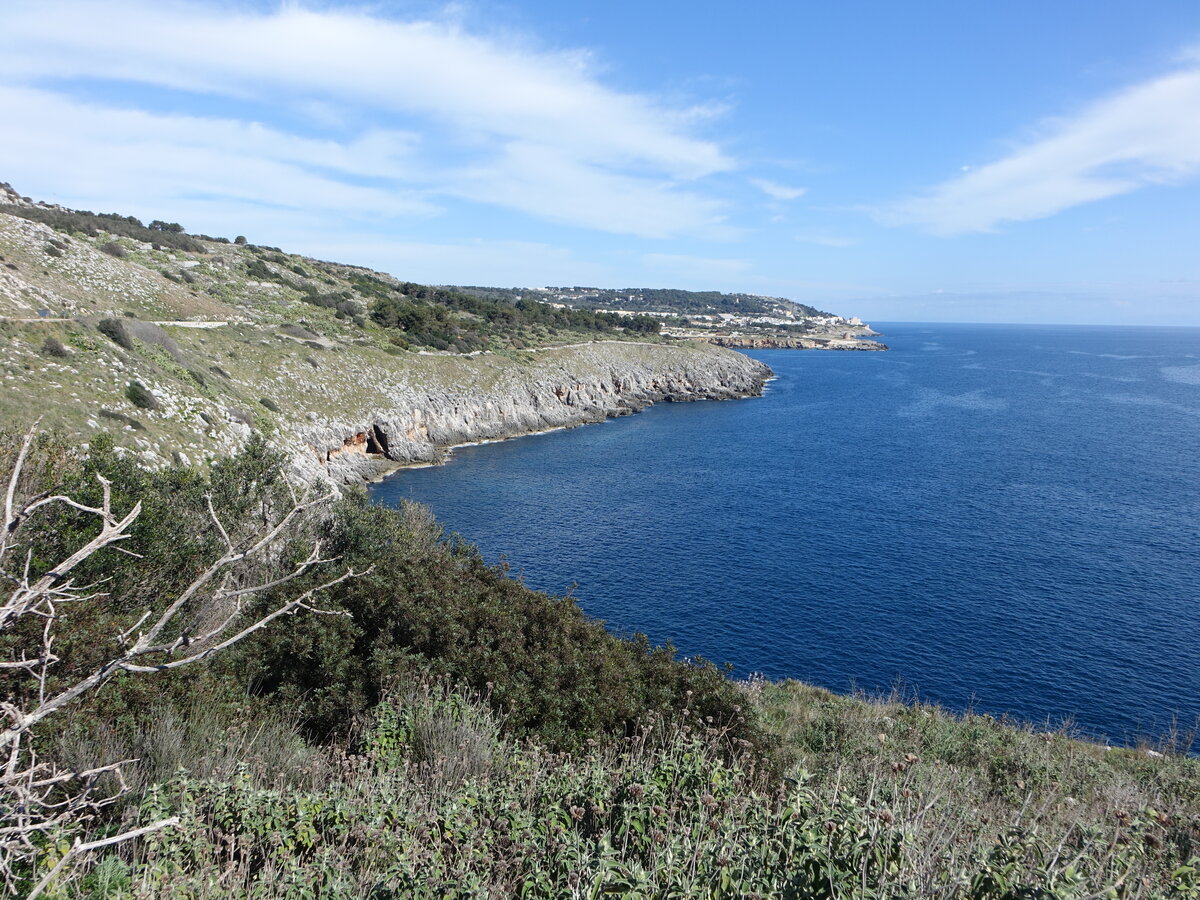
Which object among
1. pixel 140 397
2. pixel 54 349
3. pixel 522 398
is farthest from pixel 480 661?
pixel 522 398

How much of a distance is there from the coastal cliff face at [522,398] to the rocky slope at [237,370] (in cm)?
21

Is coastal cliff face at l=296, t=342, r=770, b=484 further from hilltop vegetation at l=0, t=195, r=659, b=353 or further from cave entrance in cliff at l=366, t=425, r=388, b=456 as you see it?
hilltop vegetation at l=0, t=195, r=659, b=353

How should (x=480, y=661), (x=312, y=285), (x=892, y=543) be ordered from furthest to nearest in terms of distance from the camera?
(x=312, y=285) → (x=892, y=543) → (x=480, y=661)

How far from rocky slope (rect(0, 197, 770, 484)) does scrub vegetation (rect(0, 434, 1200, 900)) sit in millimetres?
11748

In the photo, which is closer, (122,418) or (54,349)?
(122,418)

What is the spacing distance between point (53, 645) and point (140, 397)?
28.7 meters

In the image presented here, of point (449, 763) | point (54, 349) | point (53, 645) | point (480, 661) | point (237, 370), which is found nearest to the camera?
point (449, 763)

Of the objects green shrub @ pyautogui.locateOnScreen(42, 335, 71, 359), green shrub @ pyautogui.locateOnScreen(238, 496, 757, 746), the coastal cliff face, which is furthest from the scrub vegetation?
the coastal cliff face

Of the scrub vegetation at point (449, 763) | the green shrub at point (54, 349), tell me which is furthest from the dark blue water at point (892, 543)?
the green shrub at point (54, 349)

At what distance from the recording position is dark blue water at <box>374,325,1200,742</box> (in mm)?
29688

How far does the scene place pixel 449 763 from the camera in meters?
8.57

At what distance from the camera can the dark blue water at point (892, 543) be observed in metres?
29.7

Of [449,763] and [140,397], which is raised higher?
[140,397]

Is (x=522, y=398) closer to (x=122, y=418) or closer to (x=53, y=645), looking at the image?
(x=122, y=418)
